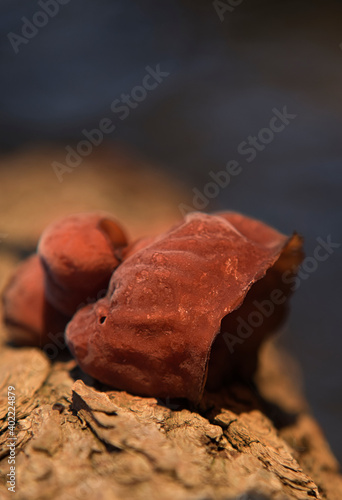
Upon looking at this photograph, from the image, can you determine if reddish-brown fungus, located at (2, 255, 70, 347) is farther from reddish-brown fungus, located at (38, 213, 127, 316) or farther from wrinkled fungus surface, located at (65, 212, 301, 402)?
wrinkled fungus surface, located at (65, 212, 301, 402)

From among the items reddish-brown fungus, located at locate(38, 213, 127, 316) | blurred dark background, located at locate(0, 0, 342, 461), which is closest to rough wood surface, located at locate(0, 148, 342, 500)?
reddish-brown fungus, located at locate(38, 213, 127, 316)

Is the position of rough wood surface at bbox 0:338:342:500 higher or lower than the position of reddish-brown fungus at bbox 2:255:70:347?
higher

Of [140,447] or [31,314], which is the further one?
[31,314]

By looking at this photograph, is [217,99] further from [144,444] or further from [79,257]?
[144,444]

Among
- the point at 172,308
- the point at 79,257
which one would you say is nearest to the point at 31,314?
the point at 79,257

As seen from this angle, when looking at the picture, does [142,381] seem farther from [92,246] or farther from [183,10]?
[183,10]

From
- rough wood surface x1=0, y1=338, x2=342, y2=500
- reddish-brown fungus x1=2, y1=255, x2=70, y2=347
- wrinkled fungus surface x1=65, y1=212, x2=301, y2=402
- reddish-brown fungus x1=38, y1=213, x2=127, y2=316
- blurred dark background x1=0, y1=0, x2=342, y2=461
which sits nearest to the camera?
rough wood surface x1=0, y1=338, x2=342, y2=500
